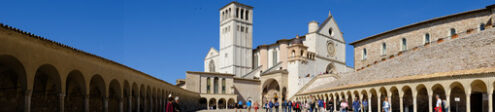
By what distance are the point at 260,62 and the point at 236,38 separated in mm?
6416

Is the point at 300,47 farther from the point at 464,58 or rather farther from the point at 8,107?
the point at 8,107

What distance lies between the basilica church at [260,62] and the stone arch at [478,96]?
86.7 ft

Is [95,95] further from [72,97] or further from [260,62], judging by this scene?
[260,62]

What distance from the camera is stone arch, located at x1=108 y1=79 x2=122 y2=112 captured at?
2258cm

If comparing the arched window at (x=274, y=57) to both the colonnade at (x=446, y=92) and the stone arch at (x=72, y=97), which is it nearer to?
the colonnade at (x=446, y=92)

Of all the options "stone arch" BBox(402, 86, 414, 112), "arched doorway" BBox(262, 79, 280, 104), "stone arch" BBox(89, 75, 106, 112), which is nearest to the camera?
"stone arch" BBox(89, 75, 106, 112)

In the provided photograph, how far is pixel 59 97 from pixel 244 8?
227 ft

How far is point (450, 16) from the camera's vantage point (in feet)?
132

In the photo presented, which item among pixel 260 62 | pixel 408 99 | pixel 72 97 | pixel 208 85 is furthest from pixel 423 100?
pixel 260 62

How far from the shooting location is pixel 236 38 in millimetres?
80188

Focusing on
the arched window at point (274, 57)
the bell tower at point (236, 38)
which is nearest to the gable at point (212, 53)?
the bell tower at point (236, 38)

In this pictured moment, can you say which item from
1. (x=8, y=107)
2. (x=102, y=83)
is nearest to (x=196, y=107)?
(x=102, y=83)

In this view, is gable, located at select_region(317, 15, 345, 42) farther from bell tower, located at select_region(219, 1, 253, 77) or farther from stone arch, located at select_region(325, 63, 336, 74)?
bell tower, located at select_region(219, 1, 253, 77)

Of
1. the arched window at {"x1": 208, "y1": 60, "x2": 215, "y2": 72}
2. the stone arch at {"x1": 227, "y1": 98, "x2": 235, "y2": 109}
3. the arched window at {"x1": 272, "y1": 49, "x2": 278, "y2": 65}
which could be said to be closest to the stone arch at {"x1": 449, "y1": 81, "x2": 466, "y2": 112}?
the stone arch at {"x1": 227, "y1": 98, "x2": 235, "y2": 109}
